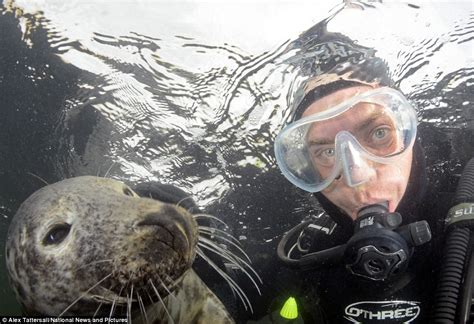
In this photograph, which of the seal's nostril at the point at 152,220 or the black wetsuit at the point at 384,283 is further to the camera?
the black wetsuit at the point at 384,283

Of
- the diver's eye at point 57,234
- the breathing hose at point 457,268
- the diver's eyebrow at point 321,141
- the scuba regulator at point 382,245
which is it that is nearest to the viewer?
the diver's eye at point 57,234

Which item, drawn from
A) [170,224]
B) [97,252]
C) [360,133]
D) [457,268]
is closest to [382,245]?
[457,268]

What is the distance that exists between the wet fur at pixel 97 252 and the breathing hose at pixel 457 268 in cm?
202

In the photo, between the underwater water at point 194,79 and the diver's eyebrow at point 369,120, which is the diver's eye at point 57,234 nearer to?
the diver's eyebrow at point 369,120

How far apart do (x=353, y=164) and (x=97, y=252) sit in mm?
2742

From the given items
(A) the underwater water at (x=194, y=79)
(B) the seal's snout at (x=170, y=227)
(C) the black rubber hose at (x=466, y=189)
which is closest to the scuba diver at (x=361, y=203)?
(C) the black rubber hose at (x=466, y=189)

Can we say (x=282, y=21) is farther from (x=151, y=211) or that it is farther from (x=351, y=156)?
(x=151, y=211)

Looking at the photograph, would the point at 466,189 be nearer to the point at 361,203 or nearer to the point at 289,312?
the point at 361,203

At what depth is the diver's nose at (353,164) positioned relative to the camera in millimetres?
3973

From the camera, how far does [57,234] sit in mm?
2688

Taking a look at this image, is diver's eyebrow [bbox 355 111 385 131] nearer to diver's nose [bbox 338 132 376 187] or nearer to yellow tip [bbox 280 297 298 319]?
diver's nose [bbox 338 132 376 187]

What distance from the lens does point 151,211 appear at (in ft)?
8.30

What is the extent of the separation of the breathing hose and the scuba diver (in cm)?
22

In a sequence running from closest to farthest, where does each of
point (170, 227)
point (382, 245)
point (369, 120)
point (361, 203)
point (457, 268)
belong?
point (170, 227) → point (457, 268) → point (382, 245) → point (361, 203) → point (369, 120)
